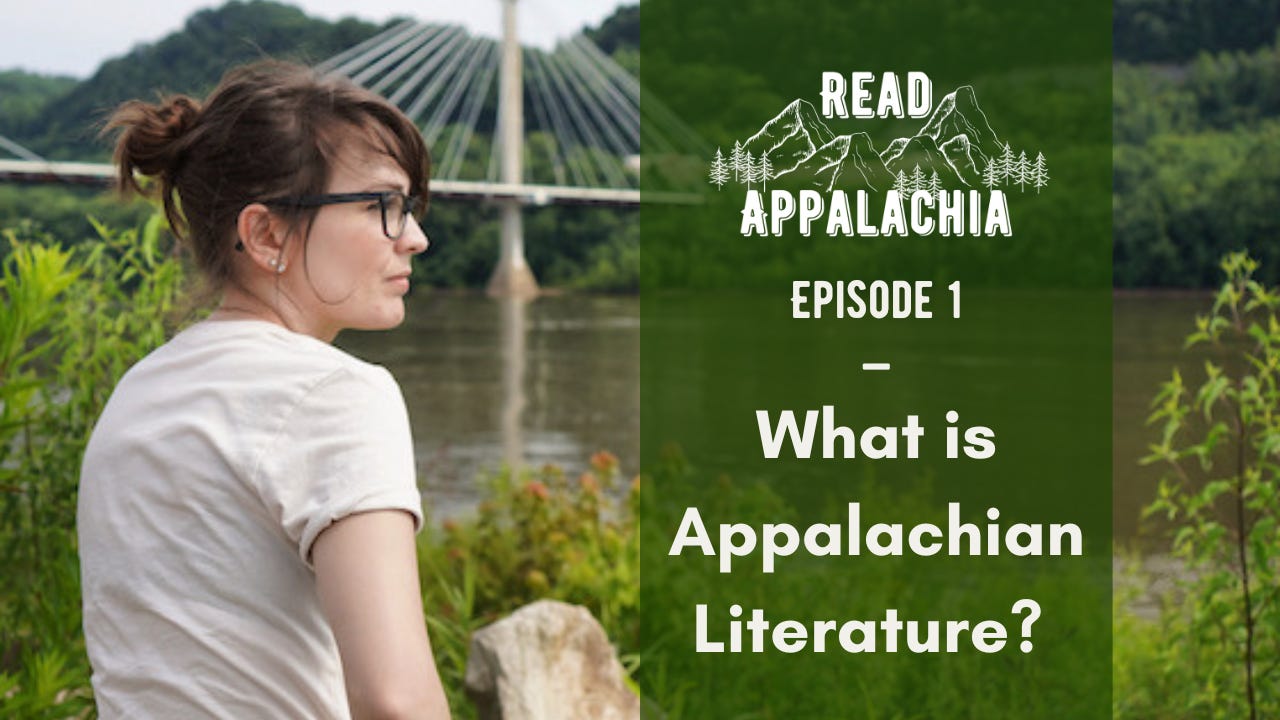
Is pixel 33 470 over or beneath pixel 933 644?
over

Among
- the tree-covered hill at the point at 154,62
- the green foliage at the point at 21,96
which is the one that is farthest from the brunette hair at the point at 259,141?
the green foliage at the point at 21,96

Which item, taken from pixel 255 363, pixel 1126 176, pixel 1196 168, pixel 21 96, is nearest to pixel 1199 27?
pixel 1126 176

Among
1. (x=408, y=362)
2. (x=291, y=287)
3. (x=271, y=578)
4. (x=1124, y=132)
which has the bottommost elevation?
(x=408, y=362)

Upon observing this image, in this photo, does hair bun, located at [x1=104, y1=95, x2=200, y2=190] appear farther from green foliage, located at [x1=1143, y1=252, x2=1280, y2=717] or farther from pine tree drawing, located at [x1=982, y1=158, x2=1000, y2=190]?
pine tree drawing, located at [x1=982, y1=158, x2=1000, y2=190]

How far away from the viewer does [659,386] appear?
1058 centimetres

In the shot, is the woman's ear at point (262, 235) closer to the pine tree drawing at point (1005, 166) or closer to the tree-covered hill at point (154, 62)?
the pine tree drawing at point (1005, 166)

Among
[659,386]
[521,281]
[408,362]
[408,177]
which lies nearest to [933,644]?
[408,177]

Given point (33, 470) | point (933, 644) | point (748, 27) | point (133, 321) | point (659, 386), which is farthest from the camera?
point (748, 27)

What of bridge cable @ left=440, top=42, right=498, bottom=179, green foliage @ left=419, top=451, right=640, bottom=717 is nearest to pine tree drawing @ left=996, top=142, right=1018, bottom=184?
green foliage @ left=419, top=451, right=640, bottom=717

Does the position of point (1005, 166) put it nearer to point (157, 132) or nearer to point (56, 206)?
point (157, 132)

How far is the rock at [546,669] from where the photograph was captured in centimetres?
203

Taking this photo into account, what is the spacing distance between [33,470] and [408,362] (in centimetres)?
1148

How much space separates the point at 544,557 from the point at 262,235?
7.37ft

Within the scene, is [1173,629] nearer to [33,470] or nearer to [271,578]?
[33,470]
